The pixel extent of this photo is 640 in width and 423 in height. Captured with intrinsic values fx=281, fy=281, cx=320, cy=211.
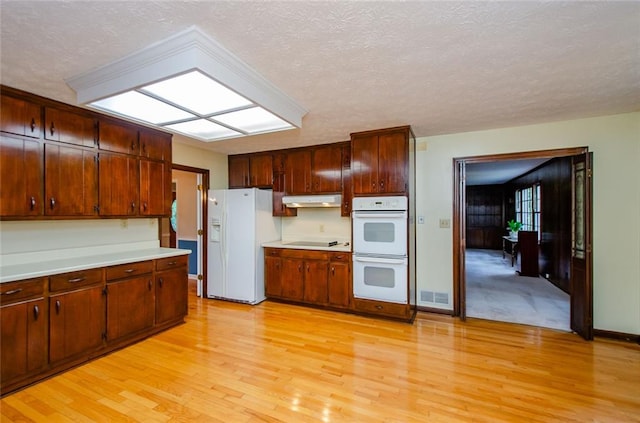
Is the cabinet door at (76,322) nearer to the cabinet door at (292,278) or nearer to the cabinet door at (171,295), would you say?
the cabinet door at (171,295)

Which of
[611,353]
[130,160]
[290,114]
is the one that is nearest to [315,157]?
[290,114]

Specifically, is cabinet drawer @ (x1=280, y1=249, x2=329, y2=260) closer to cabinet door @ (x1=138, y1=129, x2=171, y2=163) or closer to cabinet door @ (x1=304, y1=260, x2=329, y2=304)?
cabinet door @ (x1=304, y1=260, x2=329, y2=304)

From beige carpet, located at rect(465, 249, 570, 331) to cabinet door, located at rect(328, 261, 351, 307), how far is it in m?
1.71

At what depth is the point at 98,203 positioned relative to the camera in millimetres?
2967

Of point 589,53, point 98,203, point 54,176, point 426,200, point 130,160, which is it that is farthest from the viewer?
point 426,200

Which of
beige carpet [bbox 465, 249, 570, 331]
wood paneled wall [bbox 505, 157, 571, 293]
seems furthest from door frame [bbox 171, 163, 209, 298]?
wood paneled wall [bbox 505, 157, 571, 293]

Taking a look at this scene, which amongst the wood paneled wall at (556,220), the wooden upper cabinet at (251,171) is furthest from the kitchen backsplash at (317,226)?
the wood paneled wall at (556,220)

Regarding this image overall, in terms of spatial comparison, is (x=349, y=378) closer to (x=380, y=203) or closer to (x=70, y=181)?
(x=380, y=203)

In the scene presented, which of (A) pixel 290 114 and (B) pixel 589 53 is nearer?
(B) pixel 589 53

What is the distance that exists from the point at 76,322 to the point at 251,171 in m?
3.13

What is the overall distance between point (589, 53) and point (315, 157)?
10.5 ft

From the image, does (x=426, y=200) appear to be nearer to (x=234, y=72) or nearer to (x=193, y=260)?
(x=234, y=72)

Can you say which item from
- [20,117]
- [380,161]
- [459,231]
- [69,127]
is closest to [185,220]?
[69,127]

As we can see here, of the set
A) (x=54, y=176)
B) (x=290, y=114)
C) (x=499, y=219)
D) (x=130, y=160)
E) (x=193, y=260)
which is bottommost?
(x=193, y=260)
